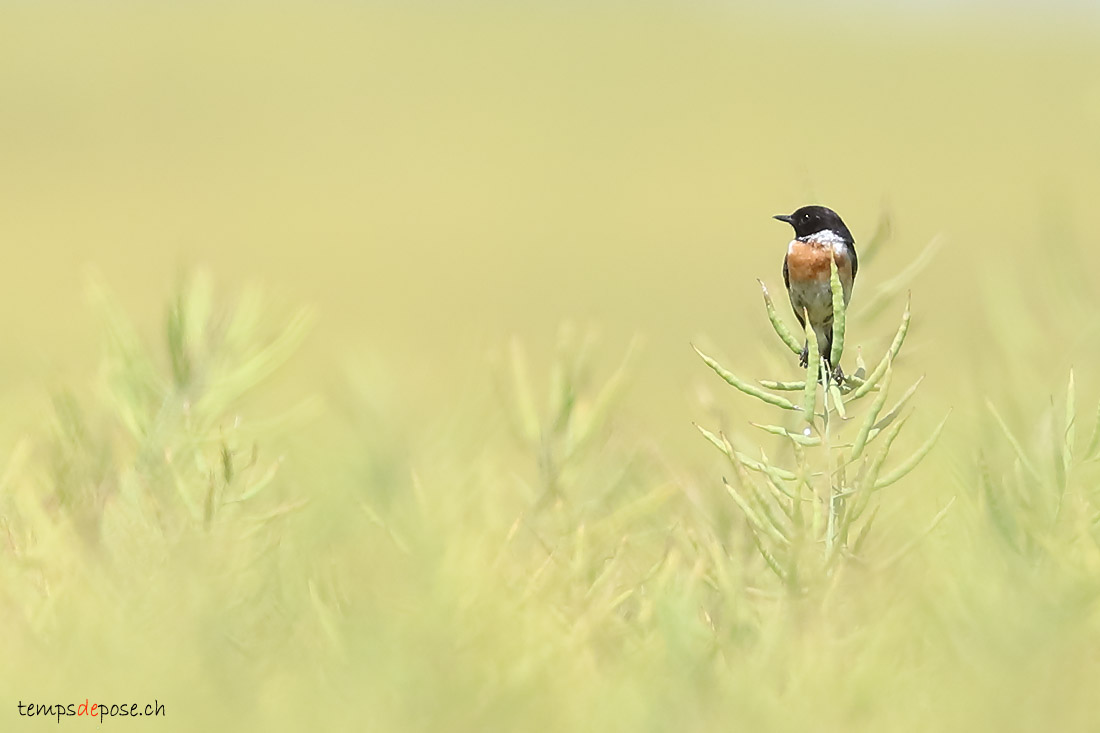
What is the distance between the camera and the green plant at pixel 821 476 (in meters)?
0.91

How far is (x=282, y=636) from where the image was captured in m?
0.80

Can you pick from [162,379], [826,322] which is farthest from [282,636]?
[826,322]

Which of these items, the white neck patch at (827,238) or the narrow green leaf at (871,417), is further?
the white neck patch at (827,238)

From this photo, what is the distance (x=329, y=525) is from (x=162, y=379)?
0.84 ft

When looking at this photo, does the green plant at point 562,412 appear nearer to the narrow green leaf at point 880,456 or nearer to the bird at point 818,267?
the narrow green leaf at point 880,456

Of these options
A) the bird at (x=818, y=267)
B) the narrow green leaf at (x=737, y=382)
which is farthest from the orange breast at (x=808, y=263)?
the narrow green leaf at (x=737, y=382)

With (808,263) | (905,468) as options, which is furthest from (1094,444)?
(808,263)

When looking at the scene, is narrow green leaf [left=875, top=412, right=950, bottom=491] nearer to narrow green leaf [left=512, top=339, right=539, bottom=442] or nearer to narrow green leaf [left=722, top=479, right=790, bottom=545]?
narrow green leaf [left=722, top=479, right=790, bottom=545]

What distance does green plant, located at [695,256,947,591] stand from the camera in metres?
0.91

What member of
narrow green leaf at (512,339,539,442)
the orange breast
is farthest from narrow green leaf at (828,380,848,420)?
the orange breast

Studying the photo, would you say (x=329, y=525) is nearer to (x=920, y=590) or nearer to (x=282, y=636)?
(x=282, y=636)

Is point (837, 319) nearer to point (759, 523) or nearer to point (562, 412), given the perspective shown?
point (759, 523)

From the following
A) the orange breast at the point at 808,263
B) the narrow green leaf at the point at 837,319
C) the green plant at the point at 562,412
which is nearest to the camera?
the narrow green leaf at the point at 837,319

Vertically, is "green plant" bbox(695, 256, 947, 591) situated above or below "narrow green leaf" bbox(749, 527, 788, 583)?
above
